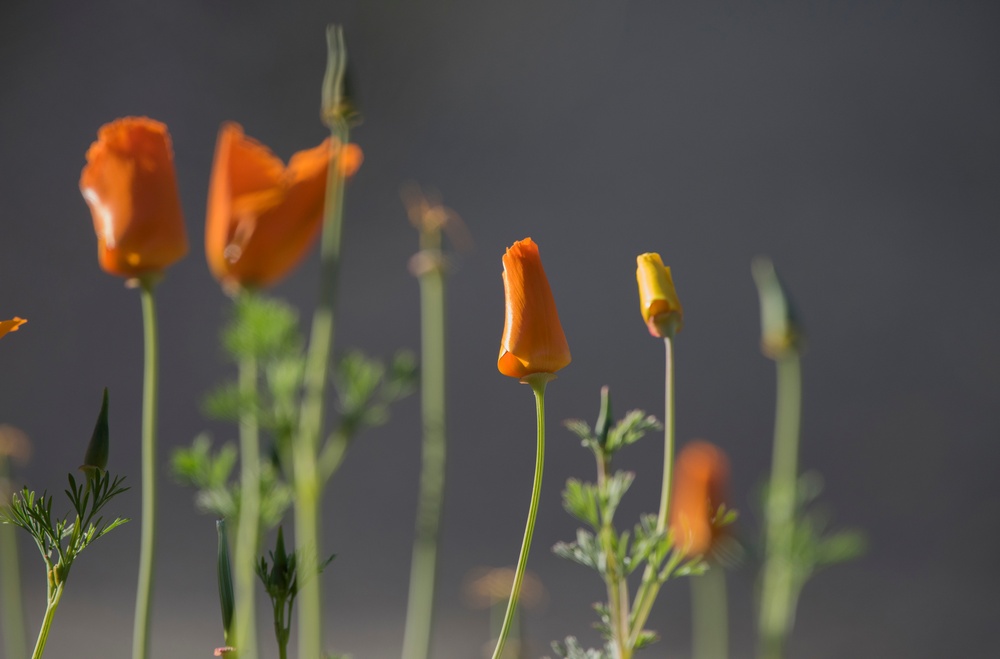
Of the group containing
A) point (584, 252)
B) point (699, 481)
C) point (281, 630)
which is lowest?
point (281, 630)

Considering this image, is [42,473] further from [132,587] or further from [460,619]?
[460,619]

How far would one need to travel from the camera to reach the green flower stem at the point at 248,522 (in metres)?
0.34

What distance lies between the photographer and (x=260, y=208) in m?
0.46

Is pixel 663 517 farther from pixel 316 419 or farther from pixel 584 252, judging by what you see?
pixel 584 252

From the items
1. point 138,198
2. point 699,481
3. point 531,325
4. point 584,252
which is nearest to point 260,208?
point 138,198

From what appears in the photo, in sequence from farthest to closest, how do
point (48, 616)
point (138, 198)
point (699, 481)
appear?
point (699, 481) < point (138, 198) < point (48, 616)

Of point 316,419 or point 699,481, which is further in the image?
point 699,481

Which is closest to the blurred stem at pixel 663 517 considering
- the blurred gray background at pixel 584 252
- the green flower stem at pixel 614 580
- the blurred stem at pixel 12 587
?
the green flower stem at pixel 614 580

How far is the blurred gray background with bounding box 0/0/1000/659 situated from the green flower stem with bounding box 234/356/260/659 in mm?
1460

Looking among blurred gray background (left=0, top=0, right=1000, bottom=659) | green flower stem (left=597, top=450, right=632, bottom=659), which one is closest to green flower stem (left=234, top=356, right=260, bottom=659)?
green flower stem (left=597, top=450, right=632, bottom=659)

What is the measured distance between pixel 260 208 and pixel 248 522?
16cm

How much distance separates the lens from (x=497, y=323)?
2.04 meters

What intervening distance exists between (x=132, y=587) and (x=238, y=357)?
1619 mm

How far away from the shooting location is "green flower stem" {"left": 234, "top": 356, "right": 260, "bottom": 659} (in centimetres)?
34
